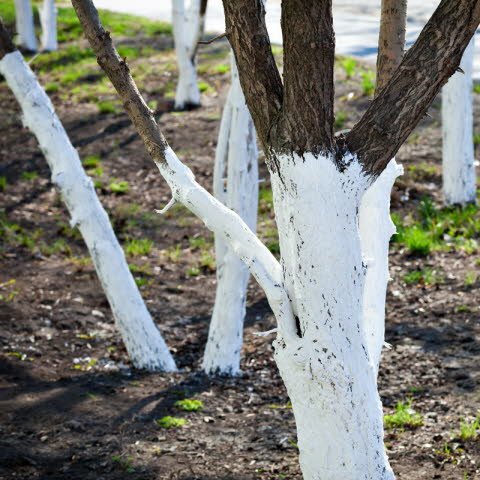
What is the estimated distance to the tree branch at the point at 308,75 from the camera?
336cm

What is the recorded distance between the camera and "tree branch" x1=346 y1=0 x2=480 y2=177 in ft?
11.2

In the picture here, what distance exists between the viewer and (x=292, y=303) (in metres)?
3.72

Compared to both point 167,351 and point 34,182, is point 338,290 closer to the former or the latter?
point 167,351

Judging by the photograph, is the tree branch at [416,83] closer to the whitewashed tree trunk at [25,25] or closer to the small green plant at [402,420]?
the small green plant at [402,420]

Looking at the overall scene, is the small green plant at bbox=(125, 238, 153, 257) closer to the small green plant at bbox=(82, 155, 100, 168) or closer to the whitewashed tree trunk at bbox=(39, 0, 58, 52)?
the small green plant at bbox=(82, 155, 100, 168)

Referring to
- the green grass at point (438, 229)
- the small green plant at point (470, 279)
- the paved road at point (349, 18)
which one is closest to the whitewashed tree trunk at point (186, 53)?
→ the paved road at point (349, 18)

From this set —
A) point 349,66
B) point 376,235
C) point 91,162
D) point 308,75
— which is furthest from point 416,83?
point 349,66

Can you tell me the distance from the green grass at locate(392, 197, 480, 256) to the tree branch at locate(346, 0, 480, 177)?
4328mm

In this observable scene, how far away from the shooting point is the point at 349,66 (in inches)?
475

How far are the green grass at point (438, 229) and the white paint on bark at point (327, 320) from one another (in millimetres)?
4204

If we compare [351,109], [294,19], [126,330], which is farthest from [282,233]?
[351,109]

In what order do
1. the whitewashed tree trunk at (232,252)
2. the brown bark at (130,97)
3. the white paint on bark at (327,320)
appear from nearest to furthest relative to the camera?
1. the white paint on bark at (327,320)
2. the brown bark at (130,97)
3. the whitewashed tree trunk at (232,252)

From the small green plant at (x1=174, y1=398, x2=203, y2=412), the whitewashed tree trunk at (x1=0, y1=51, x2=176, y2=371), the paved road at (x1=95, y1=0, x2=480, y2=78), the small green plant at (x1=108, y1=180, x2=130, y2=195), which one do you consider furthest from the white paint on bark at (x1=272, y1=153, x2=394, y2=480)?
the paved road at (x1=95, y1=0, x2=480, y2=78)

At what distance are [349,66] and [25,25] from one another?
6014 millimetres
